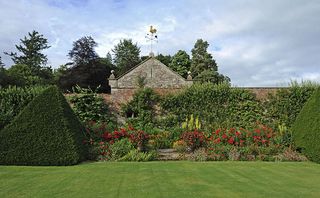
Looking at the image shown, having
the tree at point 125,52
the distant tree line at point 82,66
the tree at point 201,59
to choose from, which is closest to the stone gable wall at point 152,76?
the distant tree line at point 82,66

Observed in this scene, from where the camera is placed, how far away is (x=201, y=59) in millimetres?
43812

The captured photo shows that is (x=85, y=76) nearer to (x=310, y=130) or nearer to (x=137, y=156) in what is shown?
(x=137, y=156)

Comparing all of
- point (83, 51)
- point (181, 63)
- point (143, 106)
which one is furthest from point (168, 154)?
point (181, 63)

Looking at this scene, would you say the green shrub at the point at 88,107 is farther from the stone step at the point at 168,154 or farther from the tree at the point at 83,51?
the tree at the point at 83,51

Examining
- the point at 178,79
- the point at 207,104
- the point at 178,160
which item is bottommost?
the point at 178,160

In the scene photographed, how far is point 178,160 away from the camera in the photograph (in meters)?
10.4

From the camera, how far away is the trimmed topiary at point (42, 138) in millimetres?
9180

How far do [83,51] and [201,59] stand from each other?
16.7 metres

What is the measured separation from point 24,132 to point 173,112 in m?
7.49

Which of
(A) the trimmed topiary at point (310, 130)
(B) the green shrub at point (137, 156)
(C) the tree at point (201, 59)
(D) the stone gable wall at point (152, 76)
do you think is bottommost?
(B) the green shrub at point (137, 156)

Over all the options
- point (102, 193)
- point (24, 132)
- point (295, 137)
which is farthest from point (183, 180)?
point (295, 137)

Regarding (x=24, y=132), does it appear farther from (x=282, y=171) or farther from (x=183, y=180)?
(x=282, y=171)

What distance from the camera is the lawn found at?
18.3ft

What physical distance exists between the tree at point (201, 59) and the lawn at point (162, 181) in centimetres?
3447
